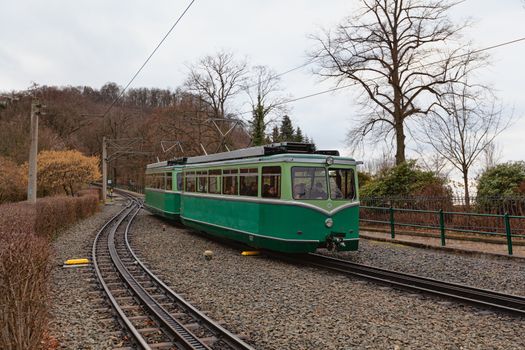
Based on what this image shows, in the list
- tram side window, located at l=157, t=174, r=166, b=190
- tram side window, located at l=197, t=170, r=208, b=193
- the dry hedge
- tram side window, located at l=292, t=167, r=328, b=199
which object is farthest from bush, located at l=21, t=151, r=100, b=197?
the dry hedge

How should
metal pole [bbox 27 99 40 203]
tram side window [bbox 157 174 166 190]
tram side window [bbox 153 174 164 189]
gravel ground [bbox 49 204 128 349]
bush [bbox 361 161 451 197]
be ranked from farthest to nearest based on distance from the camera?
tram side window [bbox 153 174 164 189] < tram side window [bbox 157 174 166 190] < bush [bbox 361 161 451 197] < metal pole [bbox 27 99 40 203] < gravel ground [bbox 49 204 128 349]

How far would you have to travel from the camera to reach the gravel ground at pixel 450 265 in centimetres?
933

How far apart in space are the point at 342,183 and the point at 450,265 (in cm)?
325

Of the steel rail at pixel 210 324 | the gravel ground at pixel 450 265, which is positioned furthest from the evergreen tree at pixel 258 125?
the steel rail at pixel 210 324

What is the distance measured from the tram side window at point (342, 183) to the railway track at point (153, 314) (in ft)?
15.7

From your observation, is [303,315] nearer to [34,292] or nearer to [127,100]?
[34,292]

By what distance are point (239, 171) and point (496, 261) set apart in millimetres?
7162

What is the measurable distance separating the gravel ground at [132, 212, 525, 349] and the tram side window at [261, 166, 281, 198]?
1.81 metres

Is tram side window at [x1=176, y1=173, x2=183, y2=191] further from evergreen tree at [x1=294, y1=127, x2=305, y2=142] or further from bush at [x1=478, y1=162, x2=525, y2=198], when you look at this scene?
evergreen tree at [x1=294, y1=127, x2=305, y2=142]

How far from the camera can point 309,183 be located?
36.7ft

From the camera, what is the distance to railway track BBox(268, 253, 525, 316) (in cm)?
747

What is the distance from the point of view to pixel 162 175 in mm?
22562

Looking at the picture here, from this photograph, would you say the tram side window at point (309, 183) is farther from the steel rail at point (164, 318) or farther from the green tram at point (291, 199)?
the steel rail at point (164, 318)

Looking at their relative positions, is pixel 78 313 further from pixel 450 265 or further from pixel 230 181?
pixel 450 265
